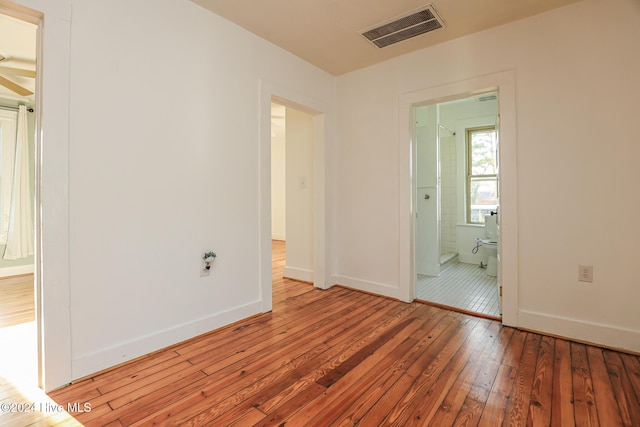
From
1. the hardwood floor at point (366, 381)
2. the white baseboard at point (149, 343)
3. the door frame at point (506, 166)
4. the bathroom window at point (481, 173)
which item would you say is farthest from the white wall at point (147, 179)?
the bathroom window at point (481, 173)

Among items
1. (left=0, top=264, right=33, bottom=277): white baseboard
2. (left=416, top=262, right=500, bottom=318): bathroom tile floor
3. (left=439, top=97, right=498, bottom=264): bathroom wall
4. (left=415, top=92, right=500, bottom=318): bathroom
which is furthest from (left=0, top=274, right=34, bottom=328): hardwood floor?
(left=439, top=97, right=498, bottom=264): bathroom wall

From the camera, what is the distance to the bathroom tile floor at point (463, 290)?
10.1 feet

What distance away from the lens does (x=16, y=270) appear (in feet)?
14.7

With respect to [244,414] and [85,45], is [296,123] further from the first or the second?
[244,414]

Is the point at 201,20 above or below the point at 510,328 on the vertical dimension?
above

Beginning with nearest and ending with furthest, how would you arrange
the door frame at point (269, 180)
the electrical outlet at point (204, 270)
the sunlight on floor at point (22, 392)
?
the sunlight on floor at point (22, 392) → the electrical outlet at point (204, 270) → the door frame at point (269, 180)

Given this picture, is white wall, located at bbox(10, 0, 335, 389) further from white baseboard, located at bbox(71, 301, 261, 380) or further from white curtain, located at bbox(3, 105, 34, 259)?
white curtain, located at bbox(3, 105, 34, 259)

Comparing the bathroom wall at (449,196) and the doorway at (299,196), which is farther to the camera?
the bathroom wall at (449,196)

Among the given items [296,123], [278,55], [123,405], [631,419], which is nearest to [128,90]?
[278,55]

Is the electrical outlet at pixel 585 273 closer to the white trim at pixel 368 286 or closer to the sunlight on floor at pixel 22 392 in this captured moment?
the white trim at pixel 368 286

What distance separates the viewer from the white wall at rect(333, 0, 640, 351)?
85.7 inches

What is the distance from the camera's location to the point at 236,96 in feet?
8.64

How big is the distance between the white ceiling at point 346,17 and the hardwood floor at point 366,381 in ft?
8.74

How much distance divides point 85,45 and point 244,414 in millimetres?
2333
